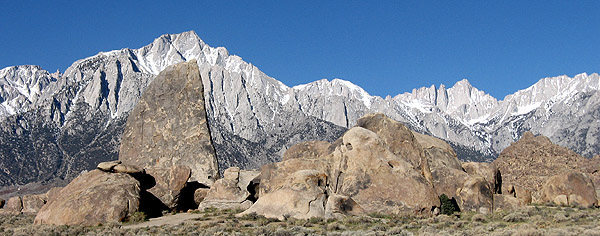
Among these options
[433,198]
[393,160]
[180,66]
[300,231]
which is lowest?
[300,231]

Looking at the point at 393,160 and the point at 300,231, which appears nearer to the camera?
the point at 300,231

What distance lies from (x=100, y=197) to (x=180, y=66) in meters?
20.4

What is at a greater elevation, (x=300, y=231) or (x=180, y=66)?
(x=180, y=66)

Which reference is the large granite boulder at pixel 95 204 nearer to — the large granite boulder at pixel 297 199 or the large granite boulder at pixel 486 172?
the large granite boulder at pixel 297 199

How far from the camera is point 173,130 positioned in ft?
140

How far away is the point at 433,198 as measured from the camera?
97.9 feet

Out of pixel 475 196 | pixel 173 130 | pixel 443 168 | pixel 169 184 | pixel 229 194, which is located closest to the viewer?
pixel 475 196

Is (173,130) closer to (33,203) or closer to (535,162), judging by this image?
(33,203)

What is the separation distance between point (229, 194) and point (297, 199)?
797 centimetres

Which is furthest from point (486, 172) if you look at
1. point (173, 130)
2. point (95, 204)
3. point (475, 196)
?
point (95, 204)

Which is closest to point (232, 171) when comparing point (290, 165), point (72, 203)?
point (290, 165)

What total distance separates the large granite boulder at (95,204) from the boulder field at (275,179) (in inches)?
1.9

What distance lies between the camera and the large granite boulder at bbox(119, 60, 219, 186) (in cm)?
4116

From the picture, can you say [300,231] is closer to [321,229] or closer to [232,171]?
[321,229]
